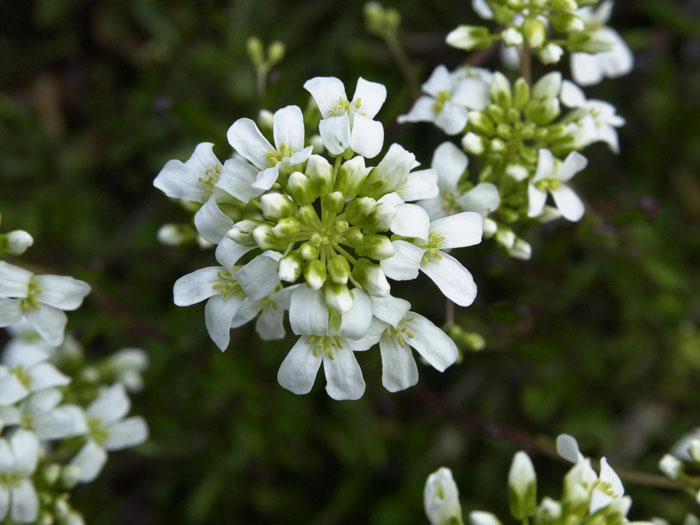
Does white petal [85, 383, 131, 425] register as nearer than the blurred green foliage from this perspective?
Yes

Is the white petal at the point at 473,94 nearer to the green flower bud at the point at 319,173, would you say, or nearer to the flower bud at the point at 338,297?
the green flower bud at the point at 319,173

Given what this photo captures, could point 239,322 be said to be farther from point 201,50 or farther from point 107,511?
point 201,50

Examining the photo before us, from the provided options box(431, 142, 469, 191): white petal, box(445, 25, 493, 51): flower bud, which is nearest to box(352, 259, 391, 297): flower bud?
box(431, 142, 469, 191): white petal

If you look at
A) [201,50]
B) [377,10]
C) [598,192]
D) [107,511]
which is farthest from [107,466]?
[598,192]

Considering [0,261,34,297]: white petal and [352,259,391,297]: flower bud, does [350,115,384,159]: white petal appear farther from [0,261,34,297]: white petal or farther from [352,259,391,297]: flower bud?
[0,261,34,297]: white petal

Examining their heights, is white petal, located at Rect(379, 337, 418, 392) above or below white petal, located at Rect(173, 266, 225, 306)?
below

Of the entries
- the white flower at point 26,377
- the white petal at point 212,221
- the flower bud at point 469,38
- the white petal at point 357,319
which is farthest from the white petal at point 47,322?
the flower bud at point 469,38
